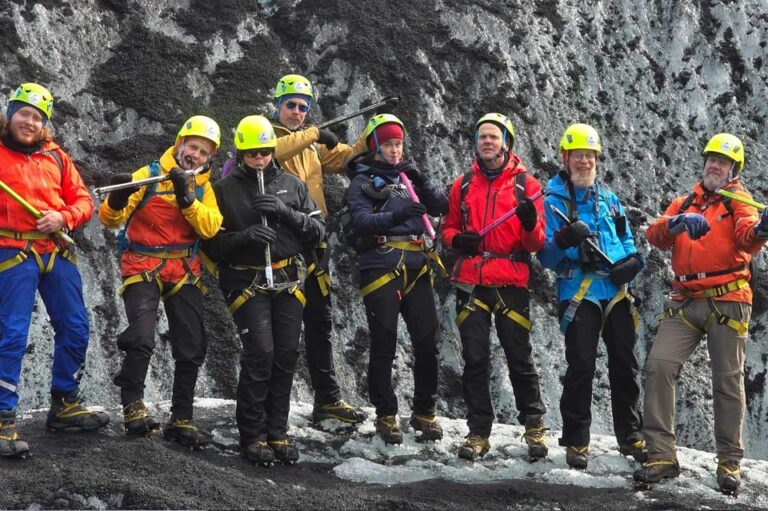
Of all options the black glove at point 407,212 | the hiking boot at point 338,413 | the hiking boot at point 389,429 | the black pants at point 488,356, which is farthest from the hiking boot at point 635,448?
the black glove at point 407,212

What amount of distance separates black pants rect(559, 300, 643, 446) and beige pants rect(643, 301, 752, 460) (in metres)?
0.32

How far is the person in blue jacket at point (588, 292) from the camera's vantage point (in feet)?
30.6

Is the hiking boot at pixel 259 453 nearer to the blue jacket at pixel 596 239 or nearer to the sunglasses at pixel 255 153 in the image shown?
the sunglasses at pixel 255 153

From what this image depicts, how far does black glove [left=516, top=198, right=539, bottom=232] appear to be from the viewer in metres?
8.98

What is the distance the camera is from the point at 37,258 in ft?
27.8

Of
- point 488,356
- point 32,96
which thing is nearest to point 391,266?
point 488,356

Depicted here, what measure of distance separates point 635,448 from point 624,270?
1.95 m

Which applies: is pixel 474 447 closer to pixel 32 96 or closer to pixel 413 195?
pixel 413 195

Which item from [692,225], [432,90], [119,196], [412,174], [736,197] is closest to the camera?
[119,196]

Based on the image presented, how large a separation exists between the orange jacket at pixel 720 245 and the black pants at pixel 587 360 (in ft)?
2.56

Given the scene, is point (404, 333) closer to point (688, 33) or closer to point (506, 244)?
point (506, 244)

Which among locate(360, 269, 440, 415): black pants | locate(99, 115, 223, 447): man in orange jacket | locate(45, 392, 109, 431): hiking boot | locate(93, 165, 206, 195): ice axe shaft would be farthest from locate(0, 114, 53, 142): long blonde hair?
locate(360, 269, 440, 415): black pants

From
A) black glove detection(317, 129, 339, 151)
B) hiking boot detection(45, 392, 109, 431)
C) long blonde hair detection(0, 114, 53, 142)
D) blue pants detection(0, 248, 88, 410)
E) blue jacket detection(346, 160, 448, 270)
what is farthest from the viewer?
black glove detection(317, 129, 339, 151)

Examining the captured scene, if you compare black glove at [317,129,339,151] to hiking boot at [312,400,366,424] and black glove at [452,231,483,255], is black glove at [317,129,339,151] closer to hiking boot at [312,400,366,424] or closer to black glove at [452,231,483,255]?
black glove at [452,231,483,255]
